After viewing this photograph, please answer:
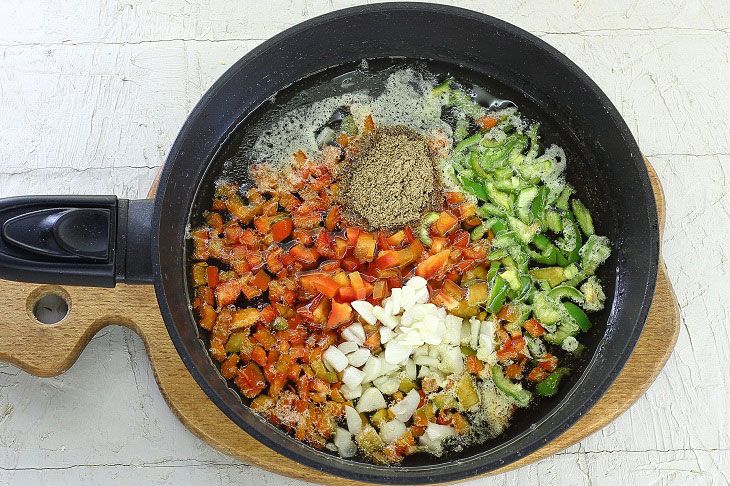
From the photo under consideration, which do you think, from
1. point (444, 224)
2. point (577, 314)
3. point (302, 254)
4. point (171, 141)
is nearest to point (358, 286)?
point (302, 254)

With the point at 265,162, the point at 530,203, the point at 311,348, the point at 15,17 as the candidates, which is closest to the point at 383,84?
the point at 265,162

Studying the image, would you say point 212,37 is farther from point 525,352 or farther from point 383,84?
point 525,352

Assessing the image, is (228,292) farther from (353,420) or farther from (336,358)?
(353,420)

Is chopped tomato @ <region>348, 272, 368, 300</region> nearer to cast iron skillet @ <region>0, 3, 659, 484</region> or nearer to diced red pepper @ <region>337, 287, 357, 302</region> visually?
diced red pepper @ <region>337, 287, 357, 302</region>

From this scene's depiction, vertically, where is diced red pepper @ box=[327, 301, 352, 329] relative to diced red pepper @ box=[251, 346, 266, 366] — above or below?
above

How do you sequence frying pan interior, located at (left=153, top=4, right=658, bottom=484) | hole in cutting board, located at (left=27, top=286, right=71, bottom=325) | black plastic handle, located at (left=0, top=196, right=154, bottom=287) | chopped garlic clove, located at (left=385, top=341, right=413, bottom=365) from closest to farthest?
black plastic handle, located at (left=0, top=196, right=154, bottom=287)
frying pan interior, located at (left=153, top=4, right=658, bottom=484)
chopped garlic clove, located at (left=385, top=341, right=413, bottom=365)
hole in cutting board, located at (left=27, top=286, right=71, bottom=325)

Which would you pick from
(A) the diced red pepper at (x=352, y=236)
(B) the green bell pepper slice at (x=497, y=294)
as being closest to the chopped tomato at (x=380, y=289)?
(A) the diced red pepper at (x=352, y=236)

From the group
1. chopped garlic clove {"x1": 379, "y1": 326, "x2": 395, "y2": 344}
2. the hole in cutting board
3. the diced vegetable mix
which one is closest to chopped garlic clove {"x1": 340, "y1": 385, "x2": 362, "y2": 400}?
the diced vegetable mix
